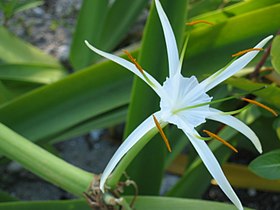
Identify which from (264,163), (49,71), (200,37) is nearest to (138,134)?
(264,163)

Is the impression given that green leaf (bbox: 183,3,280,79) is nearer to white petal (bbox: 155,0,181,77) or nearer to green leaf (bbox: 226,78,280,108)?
green leaf (bbox: 226,78,280,108)

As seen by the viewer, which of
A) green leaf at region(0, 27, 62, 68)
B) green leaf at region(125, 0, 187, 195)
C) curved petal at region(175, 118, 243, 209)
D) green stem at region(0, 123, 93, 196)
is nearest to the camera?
curved petal at region(175, 118, 243, 209)

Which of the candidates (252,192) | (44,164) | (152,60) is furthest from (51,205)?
(252,192)

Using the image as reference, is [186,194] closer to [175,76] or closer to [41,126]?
[41,126]

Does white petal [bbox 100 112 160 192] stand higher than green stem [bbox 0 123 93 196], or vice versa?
white petal [bbox 100 112 160 192]

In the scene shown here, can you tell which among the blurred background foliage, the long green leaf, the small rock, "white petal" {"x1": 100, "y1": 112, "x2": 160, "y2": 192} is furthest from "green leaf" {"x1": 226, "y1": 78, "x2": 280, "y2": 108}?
the small rock

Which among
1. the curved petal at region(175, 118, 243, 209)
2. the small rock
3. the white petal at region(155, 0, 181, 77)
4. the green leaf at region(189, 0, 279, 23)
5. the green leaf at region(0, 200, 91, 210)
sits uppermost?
the white petal at region(155, 0, 181, 77)
